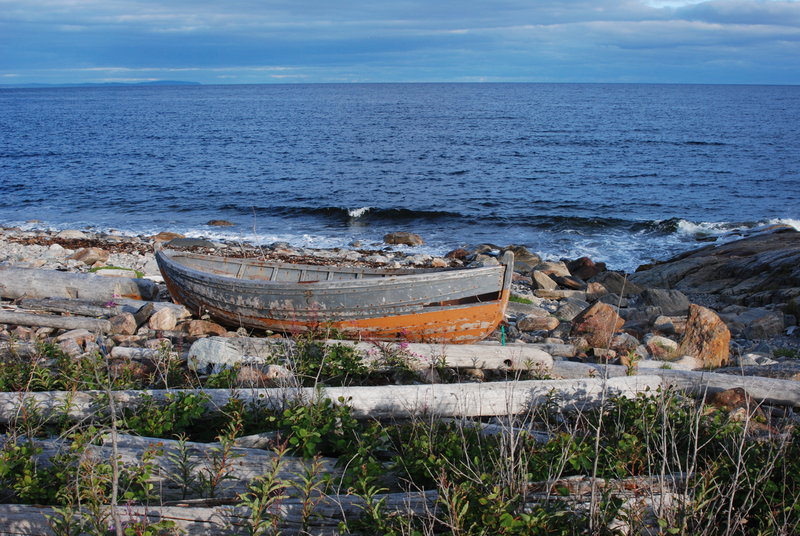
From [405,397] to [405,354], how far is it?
4.33ft

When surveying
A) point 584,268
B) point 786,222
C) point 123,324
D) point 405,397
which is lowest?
point 584,268

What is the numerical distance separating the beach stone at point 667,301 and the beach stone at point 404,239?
11.0 metres

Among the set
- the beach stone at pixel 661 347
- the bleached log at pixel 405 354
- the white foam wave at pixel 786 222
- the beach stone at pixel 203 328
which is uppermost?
the bleached log at pixel 405 354

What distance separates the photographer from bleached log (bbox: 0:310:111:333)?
349 inches

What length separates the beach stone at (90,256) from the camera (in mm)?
17078

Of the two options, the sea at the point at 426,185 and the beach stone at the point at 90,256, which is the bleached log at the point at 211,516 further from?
the sea at the point at 426,185

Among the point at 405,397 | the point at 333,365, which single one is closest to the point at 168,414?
the point at 333,365

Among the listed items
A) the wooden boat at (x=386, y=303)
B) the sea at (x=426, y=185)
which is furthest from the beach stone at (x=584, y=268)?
the wooden boat at (x=386, y=303)

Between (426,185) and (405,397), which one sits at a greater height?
(405,397)

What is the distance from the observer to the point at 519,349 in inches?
286

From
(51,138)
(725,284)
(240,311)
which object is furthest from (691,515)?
(51,138)

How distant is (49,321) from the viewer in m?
9.03

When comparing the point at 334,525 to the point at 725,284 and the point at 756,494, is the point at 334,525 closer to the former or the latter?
the point at 756,494

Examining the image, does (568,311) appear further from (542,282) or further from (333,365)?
(333,365)
